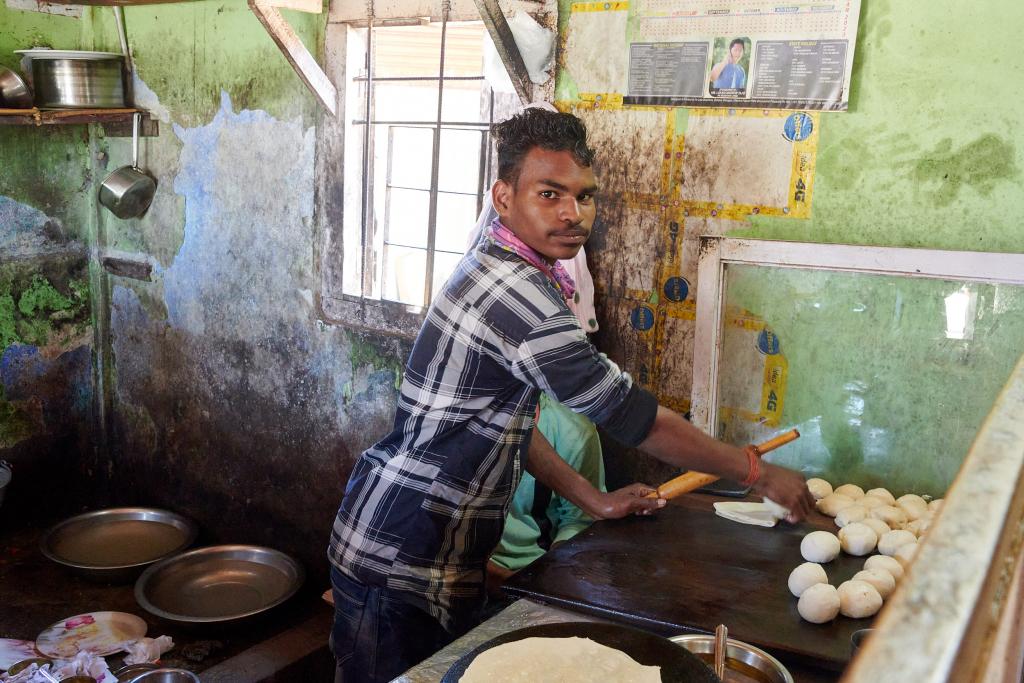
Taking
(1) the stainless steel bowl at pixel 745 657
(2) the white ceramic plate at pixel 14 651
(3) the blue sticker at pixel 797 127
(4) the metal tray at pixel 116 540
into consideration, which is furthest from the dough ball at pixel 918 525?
(4) the metal tray at pixel 116 540

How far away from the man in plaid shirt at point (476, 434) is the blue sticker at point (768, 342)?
0.74m

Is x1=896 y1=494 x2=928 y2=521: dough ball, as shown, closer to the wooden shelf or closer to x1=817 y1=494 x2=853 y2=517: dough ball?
x1=817 y1=494 x2=853 y2=517: dough ball

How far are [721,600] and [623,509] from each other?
0.49 m

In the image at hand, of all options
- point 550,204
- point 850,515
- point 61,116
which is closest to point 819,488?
point 850,515

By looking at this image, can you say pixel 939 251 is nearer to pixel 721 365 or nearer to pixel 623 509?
pixel 721 365

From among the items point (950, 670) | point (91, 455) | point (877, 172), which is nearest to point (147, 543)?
point (91, 455)

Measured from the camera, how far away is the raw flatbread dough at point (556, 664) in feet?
4.69

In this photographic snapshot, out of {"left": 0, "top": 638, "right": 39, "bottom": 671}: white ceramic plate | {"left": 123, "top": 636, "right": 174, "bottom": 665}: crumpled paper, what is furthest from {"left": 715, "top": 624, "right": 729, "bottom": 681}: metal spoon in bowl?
{"left": 0, "top": 638, "right": 39, "bottom": 671}: white ceramic plate

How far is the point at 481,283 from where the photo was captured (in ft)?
6.59

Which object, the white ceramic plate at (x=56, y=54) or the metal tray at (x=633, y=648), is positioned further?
the white ceramic plate at (x=56, y=54)

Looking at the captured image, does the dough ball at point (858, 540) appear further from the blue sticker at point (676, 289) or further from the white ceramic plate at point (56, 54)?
the white ceramic plate at point (56, 54)

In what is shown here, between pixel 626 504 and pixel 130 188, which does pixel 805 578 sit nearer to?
→ pixel 626 504

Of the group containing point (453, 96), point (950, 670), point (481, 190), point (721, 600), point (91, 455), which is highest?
point (453, 96)

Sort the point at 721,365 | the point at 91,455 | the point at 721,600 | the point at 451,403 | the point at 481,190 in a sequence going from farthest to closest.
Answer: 1. the point at 91,455
2. the point at 481,190
3. the point at 721,365
4. the point at 451,403
5. the point at 721,600
